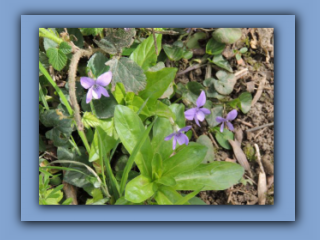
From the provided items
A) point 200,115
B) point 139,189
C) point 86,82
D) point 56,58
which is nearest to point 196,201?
point 139,189

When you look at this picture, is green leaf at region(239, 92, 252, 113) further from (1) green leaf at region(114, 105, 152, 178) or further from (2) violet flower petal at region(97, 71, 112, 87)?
(2) violet flower petal at region(97, 71, 112, 87)

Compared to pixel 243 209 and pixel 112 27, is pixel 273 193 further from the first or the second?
pixel 112 27

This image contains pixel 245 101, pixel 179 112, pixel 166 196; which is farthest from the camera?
pixel 245 101

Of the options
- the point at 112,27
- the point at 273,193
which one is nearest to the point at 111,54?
the point at 112,27

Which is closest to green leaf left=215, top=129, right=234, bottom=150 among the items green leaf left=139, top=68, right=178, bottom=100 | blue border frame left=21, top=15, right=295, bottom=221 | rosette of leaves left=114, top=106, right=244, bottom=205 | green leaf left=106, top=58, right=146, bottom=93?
rosette of leaves left=114, top=106, right=244, bottom=205

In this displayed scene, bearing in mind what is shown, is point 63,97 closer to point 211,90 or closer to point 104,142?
point 104,142
